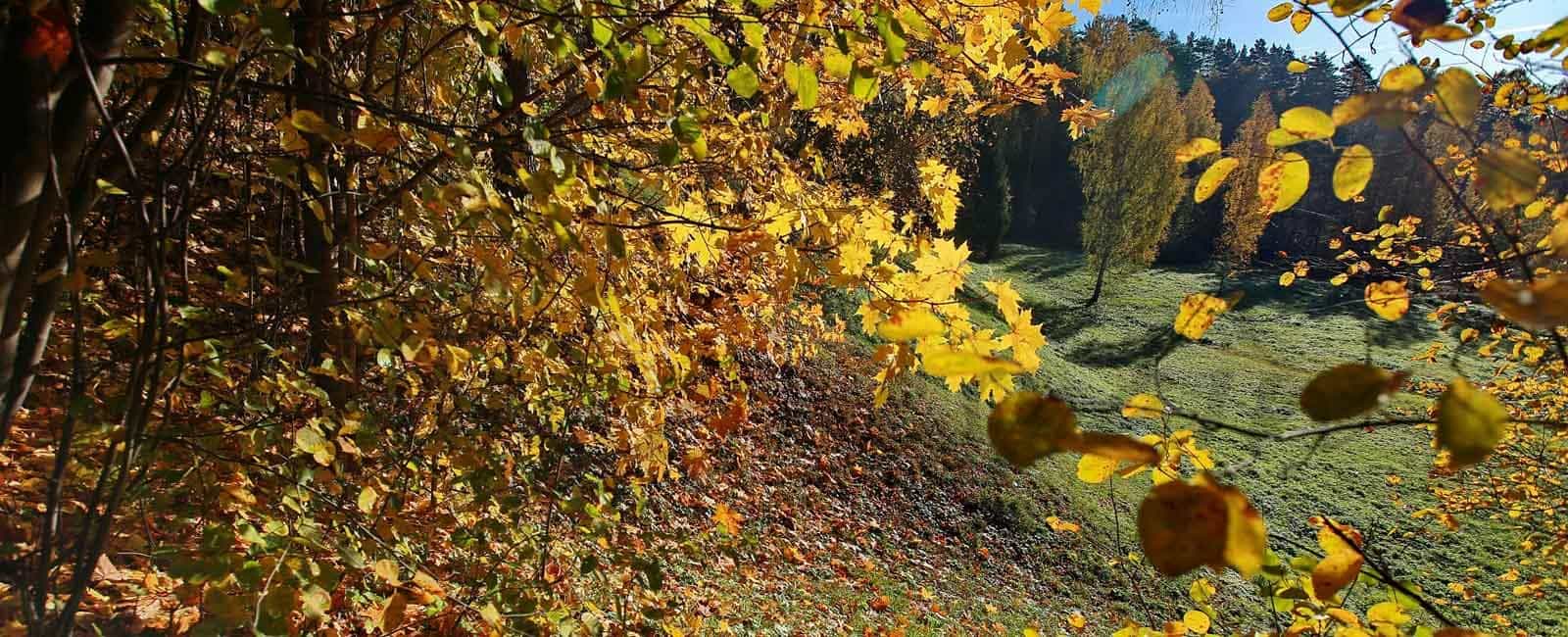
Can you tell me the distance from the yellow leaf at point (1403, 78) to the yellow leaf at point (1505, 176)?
0.08 metres

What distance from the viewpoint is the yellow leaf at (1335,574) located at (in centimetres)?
82

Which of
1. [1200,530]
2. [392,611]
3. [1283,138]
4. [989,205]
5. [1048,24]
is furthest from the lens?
[989,205]

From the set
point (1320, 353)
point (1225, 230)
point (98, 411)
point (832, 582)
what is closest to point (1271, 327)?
point (1320, 353)

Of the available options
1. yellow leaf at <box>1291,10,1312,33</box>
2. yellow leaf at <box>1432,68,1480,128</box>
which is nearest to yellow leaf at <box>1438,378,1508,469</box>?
yellow leaf at <box>1432,68,1480,128</box>

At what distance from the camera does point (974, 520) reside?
8.34 meters

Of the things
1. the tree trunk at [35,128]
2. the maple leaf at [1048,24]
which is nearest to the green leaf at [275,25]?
the tree trunk at [35,128]

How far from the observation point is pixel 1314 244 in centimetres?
2908

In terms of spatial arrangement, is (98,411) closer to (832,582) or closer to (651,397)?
(651,397)

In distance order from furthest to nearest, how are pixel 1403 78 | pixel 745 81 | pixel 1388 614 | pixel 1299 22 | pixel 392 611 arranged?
pixel 1299 22
pixel 392 611
pixel 745 81
pixel 1388 614
pixel 1403 78

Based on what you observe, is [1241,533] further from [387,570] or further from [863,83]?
[387,570]

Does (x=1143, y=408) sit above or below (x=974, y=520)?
above

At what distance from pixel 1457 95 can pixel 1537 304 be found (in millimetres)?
309

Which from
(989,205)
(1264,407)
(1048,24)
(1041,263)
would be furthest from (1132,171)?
(1048,24)

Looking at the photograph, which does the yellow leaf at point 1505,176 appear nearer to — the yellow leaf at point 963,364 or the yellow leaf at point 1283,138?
the yellow leaf at point 1283,138
